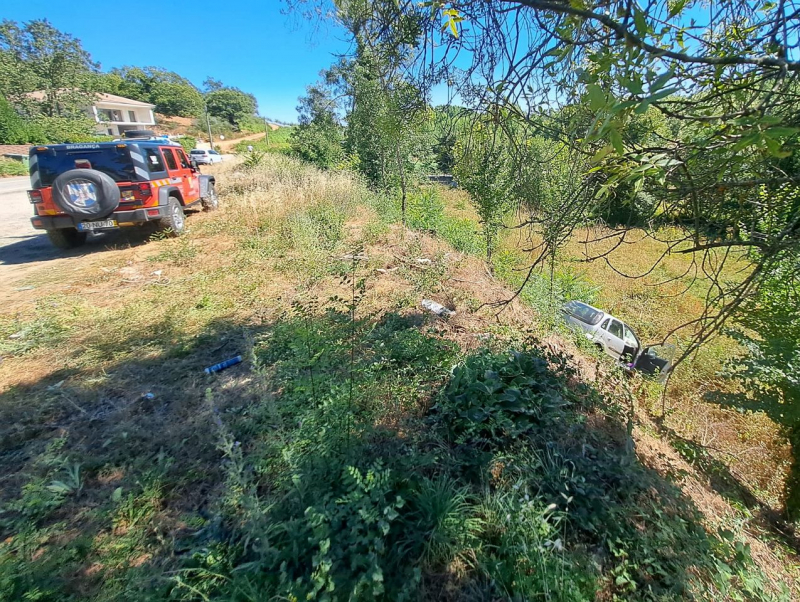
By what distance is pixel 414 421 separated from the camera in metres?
2.62

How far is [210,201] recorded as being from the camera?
987 centimetres

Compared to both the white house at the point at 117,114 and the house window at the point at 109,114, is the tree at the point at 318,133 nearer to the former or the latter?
the white house at the point at 117,114

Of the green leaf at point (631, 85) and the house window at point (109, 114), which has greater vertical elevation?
the house window at point (109, 114)

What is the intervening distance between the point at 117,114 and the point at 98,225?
49579 millimetres


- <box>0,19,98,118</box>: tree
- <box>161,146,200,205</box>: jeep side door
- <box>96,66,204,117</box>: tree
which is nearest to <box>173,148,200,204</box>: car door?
<box>161,146,200,205</box>: jeep side door

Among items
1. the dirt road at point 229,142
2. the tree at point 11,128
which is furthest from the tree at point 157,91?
the tree at point 11,128

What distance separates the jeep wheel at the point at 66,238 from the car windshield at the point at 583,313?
1030 centimetres

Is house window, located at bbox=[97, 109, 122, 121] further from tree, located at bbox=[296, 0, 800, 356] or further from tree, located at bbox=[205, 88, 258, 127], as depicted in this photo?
tree, located at bbox=[296, 0, 800, 356]

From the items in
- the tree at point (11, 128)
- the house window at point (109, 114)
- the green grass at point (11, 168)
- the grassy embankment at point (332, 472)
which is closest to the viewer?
the grassy embankment at point (332, 472)

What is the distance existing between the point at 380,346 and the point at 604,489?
214cm

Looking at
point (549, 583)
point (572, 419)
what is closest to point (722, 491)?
point (572, 419)

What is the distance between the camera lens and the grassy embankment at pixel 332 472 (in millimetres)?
1645

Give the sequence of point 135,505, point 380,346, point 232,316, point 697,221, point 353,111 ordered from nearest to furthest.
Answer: point 697,221, point 135,505, point 380,346, point 232,316, point 353,111

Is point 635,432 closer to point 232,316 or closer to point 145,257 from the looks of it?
point 232,316
